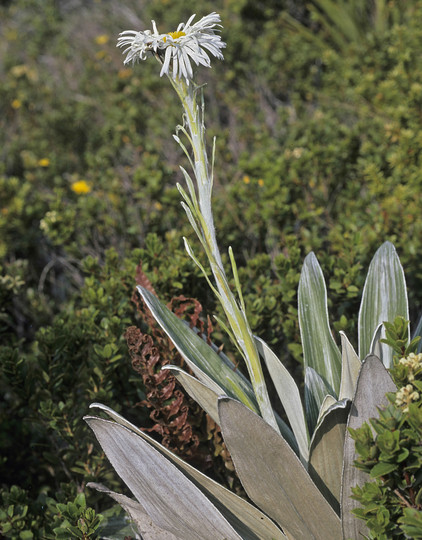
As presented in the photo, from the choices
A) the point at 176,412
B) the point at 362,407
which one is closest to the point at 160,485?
the point at 176,412

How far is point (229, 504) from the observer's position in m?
1.40

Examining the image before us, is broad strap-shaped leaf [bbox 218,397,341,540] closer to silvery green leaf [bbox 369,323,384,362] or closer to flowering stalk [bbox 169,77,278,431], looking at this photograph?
flowering stalk [bbox 169,77,278,431]

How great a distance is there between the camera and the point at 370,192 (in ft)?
9.58

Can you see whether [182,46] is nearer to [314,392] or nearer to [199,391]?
[199,391]

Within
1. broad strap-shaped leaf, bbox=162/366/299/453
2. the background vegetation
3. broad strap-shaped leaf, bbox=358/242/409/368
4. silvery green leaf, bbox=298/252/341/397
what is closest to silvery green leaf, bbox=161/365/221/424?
broad strap-shaped leaf, bbox=162/366/299/453

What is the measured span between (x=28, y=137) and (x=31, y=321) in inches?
111

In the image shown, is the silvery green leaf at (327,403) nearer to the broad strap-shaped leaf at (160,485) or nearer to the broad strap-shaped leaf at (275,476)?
the broad strap-shaped leaf at (275,476)

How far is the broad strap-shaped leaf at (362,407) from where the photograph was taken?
47.5 inches

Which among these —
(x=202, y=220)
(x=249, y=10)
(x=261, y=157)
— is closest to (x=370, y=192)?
(x=261, y=157)

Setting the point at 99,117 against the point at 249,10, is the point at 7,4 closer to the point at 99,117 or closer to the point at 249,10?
the point at 99,117

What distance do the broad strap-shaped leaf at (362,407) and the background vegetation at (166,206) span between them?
0.55 meters

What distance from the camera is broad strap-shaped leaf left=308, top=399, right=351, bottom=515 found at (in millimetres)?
1300

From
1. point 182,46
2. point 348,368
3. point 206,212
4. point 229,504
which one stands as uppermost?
point 182,46

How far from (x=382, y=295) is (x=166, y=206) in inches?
72.0
